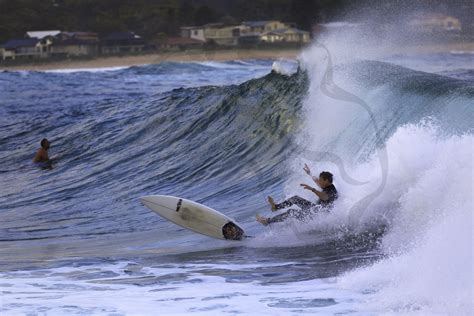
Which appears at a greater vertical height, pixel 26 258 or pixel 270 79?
pixel 270 79

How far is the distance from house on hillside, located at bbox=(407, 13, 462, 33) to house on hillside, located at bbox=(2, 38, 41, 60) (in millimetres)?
30404

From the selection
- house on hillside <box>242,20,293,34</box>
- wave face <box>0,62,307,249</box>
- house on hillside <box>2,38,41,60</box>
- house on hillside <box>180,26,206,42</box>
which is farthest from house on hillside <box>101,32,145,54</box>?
wave face <box>0,62,307,249</box>

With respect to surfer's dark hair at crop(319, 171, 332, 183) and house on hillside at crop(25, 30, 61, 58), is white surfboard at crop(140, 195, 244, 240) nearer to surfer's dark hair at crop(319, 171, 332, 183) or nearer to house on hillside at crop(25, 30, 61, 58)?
surfer's dark hair at crop(319, 171, 332, 183)

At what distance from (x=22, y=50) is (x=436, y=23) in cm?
3354

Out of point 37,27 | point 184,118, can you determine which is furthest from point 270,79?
point 37,27

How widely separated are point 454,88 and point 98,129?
11.0 meters

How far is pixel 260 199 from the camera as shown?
1520 centimetres

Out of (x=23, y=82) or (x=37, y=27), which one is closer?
(x=23, y=82)

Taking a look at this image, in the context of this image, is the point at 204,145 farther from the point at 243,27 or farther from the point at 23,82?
the point at 243,27

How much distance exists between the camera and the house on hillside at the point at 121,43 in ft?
281

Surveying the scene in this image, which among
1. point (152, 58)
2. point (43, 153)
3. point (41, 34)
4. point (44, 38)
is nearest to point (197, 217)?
point (43, 153)

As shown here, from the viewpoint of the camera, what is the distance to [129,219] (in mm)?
14672

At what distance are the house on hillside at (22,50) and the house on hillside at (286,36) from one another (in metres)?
18.6

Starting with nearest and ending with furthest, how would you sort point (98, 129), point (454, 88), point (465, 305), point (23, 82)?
point (465, 305) < point (454, 88) < point (98, 129) < point (23, 82)
